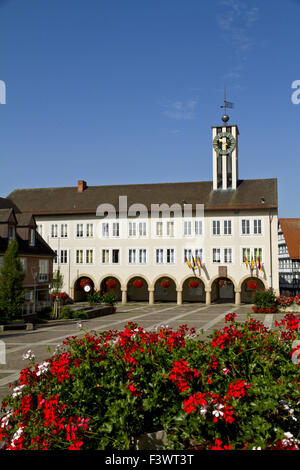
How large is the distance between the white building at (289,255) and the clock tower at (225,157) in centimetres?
1816

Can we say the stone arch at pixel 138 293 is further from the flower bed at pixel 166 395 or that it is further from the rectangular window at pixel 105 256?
the flower bed at pixel 166 395

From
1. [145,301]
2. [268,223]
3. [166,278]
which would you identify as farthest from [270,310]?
[145,301]

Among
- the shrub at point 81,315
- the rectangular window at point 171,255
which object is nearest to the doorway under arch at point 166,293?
the rectangular window at point 171,255

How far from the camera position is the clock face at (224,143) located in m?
44.7

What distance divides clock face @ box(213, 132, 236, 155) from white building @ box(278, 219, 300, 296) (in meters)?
19.7

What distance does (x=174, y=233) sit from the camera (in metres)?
43.1

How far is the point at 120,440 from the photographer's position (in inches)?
199

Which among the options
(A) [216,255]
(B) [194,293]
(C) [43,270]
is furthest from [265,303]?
(C) [43,270]

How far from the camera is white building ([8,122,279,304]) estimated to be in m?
40.9

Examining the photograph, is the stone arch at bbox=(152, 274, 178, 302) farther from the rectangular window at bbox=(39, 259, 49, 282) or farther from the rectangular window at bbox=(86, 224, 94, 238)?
the rectangular window at bbox=(39, 259, 49, 282)

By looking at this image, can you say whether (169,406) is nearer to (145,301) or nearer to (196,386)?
(196,386)

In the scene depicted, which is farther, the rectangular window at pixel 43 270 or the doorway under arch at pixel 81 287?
the doorway under arch at pixel 81 287
